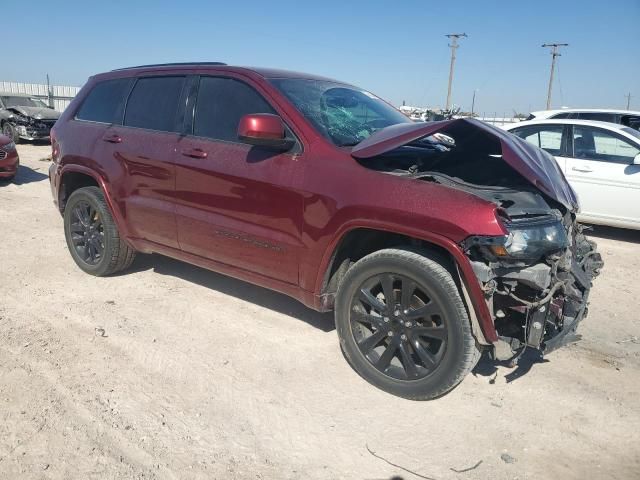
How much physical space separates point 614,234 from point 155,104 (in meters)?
6.72

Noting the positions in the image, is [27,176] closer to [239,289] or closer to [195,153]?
[239,289]

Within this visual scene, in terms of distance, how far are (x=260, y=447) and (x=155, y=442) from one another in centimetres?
53

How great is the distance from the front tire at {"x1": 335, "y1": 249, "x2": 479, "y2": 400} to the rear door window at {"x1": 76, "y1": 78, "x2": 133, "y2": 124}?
9.04 ft

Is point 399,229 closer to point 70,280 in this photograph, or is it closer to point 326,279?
point 326,279

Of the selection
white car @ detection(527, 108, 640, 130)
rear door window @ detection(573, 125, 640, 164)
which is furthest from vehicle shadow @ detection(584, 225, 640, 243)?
white car @ detection(527, 108, 640, 130)

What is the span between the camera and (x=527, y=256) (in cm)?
270

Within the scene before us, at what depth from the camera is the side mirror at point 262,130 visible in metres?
3.14

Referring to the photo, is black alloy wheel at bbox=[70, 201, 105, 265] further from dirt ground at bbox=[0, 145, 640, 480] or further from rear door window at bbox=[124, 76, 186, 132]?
rear door window at bbox=[124, 76, 186, 132]

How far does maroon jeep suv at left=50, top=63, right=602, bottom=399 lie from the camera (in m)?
2.75

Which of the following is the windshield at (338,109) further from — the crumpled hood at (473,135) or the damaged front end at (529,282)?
the damaged front end at (529,282)

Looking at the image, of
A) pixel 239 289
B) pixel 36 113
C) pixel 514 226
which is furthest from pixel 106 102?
pixel 36 113

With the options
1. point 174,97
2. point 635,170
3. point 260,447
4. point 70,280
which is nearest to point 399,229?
point 260,447

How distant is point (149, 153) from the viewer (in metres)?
4.03

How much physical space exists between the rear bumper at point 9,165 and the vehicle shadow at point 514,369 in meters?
9.41
